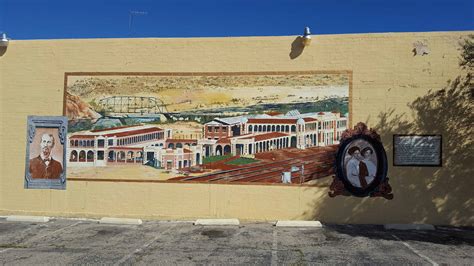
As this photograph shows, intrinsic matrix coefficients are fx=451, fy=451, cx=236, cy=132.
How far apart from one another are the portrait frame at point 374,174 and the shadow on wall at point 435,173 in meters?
0.16

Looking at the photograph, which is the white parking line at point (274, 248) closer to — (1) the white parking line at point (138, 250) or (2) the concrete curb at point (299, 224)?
(2) the concrete curb at point (299, 224)

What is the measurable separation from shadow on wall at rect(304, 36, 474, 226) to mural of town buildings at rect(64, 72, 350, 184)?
1.42m

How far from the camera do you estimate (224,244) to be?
10203 millimetres

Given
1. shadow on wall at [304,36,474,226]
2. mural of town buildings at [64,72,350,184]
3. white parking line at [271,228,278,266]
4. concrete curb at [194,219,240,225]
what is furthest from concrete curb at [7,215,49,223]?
shadow on wall at [304,36,474,226]

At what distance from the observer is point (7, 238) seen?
10852 mm

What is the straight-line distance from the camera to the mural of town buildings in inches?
505

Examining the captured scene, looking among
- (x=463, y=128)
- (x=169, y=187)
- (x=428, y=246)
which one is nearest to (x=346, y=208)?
(x=428, y=246)

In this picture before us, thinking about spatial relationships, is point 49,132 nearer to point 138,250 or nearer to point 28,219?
point 28,219

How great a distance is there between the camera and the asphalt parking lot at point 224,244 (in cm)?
884

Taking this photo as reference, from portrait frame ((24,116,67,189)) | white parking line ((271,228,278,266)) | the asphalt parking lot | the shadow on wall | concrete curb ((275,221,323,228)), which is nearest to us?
white parking line ((271,228,278,266))

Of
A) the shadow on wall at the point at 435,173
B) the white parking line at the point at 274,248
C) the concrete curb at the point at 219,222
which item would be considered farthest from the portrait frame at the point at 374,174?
the concrete curb at the point at 219,222

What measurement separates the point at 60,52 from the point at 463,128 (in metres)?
12.0

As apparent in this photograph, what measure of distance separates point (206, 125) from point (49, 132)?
4.84 metres

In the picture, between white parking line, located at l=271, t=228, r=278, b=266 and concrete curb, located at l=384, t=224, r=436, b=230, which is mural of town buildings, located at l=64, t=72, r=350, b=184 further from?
concrete curb, located at l=384, t=224, r=436, b=230
